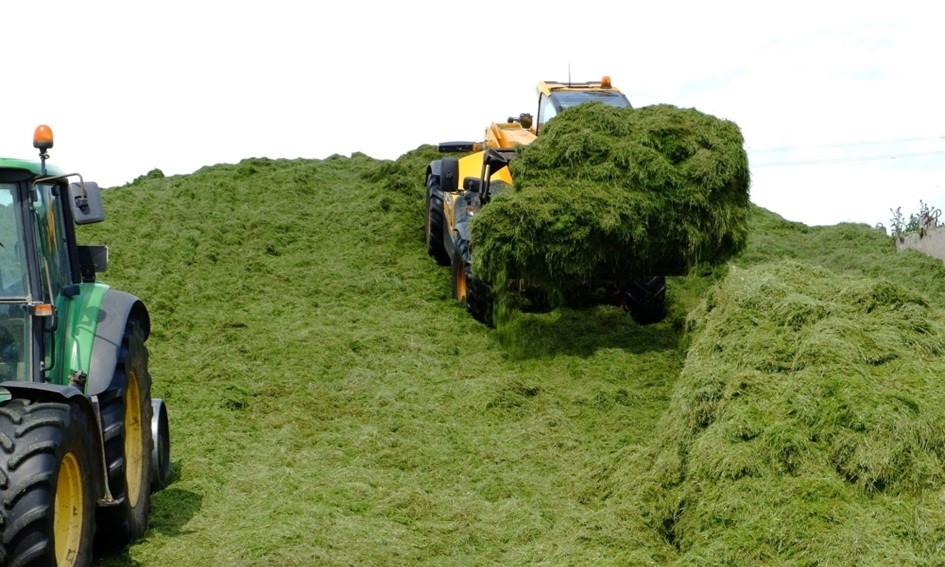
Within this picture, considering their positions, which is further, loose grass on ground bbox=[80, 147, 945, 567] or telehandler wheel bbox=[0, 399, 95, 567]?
loose grass on ground bbox=[80, 147, 945, 567]

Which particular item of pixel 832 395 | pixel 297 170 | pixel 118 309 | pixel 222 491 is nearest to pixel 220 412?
pixel 222 491

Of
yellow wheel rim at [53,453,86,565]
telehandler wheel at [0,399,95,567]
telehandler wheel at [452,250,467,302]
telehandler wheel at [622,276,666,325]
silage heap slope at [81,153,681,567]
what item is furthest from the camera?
telehandler wheel at [452,250,467,302]

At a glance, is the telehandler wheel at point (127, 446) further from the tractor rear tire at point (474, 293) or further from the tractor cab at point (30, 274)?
the tractor rear tire at point (474, 293)

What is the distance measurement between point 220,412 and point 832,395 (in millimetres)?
5373

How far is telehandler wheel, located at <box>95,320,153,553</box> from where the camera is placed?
6.27m

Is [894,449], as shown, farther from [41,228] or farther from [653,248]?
[653,248]

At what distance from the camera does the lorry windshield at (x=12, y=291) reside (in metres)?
5.95

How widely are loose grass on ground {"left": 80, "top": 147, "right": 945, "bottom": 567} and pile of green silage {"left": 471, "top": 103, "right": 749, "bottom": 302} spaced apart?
3.16ft

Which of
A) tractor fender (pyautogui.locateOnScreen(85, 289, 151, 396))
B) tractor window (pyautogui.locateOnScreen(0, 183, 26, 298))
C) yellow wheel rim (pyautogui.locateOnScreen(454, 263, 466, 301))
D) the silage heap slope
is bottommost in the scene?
the silage heap slope

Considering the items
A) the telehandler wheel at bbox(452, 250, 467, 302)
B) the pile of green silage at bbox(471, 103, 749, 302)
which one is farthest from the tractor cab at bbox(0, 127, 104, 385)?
the telehandler wheel at bbox(452, 250, 467, 302)

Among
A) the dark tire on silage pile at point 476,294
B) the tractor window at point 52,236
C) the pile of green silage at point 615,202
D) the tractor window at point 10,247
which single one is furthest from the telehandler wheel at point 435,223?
the tractor window at point 10,247

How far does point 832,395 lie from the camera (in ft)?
21.5

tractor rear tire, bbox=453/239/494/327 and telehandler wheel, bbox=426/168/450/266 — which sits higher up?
telehandler wheel, bbox=426/168/450/266

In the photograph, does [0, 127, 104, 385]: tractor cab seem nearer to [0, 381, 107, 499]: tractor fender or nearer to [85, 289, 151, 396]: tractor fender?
[85, 289, 151, 396]: tractor fender
